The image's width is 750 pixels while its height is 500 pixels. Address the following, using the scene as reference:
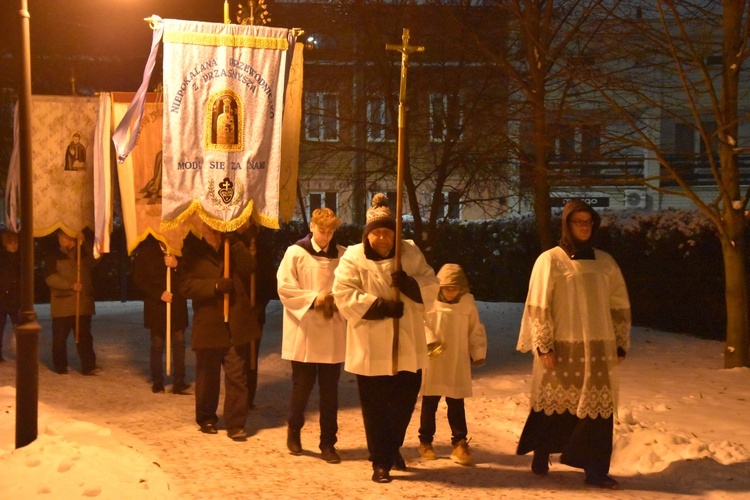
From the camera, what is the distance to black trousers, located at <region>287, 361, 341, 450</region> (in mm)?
8898

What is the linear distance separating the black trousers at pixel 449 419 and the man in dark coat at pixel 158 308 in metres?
4.14

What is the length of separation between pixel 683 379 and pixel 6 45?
10880 mm

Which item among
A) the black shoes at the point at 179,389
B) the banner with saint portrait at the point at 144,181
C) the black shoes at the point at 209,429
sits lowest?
the black shoes at the point at 179,389

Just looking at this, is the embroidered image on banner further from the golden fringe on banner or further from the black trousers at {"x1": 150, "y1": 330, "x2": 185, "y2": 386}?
the black trousers at {"x1": 150, "y1": 330, "x2": 185, "y2": 386}

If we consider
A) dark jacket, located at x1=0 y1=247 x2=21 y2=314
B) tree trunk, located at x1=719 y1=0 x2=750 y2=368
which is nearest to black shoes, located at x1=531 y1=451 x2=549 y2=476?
tree trunk, located at x1=719 y1=0 x2=750 y2=368

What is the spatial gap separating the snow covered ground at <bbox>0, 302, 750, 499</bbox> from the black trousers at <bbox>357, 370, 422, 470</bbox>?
28 centimetres

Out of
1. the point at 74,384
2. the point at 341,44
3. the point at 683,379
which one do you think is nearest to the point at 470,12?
the point at 341,44

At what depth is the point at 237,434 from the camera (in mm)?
9617

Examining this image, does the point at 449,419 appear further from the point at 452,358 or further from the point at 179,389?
the point at 179,389

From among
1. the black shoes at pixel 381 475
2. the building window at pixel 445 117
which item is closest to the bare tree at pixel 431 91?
the building window at pixel 445 117

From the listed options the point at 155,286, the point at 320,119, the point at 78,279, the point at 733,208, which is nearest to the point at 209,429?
the point at 155,286

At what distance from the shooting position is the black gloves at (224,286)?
31.6ft

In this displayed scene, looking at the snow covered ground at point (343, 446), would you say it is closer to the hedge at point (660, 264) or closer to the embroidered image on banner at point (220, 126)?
the embroidered image on banner at point (220, 126)

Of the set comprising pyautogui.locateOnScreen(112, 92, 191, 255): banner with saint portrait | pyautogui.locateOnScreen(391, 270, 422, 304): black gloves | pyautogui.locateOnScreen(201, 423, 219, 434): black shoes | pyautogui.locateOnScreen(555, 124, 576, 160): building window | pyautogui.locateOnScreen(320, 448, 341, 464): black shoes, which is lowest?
pyautogui.locateOnScreen(201, 423, 219, 434): black shoes
